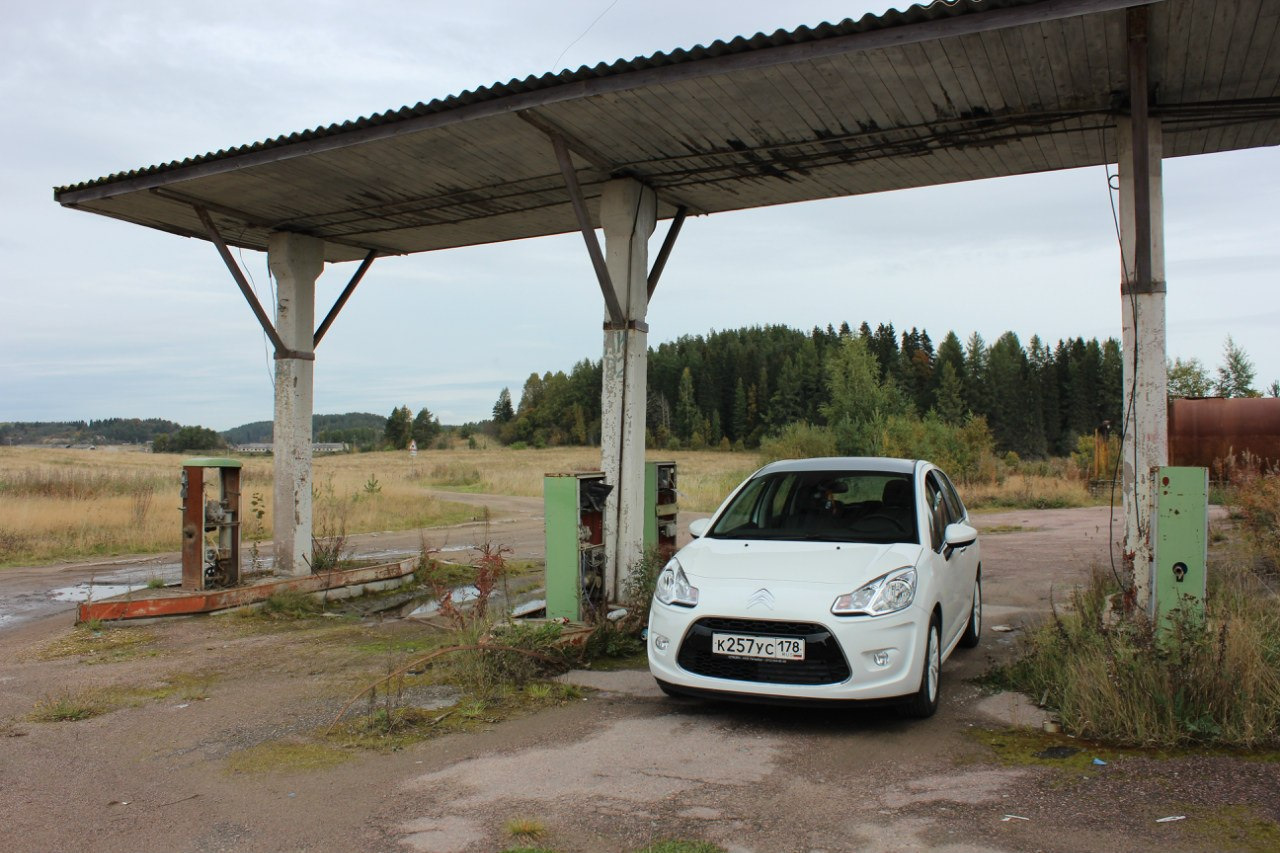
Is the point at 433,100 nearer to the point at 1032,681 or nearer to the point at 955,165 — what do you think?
the point at 955,165

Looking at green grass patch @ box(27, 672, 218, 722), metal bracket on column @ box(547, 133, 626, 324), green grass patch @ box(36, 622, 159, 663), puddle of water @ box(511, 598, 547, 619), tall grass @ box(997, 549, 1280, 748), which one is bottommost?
green grass patch @ box(36, 622, 159, 663)

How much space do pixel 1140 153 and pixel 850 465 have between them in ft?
9.95

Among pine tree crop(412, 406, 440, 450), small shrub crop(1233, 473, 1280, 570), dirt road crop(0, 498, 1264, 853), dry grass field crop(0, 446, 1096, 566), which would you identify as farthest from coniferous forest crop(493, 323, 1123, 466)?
dirt road crop(0, 498, 1264, 853)

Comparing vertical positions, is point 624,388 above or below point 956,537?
above

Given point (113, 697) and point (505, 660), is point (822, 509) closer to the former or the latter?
point (505, 660)

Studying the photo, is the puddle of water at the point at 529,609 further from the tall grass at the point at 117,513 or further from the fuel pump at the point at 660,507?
the tall grass at the point at 117,513

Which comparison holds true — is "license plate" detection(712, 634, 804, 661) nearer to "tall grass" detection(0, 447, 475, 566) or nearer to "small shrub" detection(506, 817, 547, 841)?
"small shrub" detection(506, 817, 547, 841)

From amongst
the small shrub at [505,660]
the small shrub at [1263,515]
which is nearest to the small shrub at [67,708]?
the small shrub at [505,660]

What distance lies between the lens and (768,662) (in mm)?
5465

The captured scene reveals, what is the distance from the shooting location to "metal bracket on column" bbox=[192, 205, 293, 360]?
34.5 ft

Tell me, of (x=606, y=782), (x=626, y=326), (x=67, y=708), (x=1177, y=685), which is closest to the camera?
(x=606, y=782)

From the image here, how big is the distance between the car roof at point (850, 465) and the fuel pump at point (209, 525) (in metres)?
6.31

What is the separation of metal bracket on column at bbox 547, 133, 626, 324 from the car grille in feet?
13.5

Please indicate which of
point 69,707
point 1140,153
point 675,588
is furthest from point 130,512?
point 1140,153
